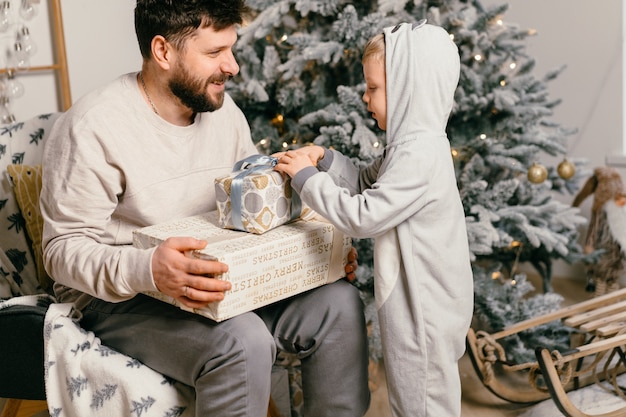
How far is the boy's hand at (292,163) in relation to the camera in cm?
135

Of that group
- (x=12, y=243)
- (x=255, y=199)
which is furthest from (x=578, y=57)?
(x=12, y=243)

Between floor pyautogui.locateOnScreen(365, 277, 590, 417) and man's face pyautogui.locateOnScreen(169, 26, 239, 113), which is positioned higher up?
man's face pyautogui.locateOnScreen(169, 26, 239, 113)

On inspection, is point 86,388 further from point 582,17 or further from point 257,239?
point 582,17

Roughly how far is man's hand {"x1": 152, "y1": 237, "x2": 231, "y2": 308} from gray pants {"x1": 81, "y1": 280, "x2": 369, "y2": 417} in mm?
91

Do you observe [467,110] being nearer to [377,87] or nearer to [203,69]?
[377,87]

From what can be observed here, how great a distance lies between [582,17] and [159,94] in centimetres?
213

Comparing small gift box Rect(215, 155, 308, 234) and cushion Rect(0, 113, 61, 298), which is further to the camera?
cushion Rect(0, 113, 61, 298)

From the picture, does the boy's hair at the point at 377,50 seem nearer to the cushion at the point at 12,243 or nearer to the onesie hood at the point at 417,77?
the onesie hood at the point at 417,77

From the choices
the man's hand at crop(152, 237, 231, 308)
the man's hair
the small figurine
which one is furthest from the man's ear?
the small figurine

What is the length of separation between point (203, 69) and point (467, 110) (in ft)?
3.13

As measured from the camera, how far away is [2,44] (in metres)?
2.12

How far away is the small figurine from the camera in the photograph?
2.64 metres

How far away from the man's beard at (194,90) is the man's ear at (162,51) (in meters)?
0.03

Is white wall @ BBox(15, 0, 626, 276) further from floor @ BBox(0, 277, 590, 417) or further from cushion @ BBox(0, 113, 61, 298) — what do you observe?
floor @ BBox(0, 277, 590, 417)
